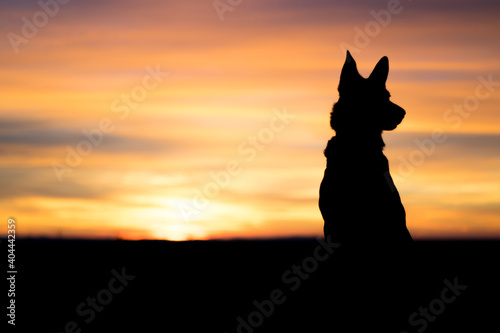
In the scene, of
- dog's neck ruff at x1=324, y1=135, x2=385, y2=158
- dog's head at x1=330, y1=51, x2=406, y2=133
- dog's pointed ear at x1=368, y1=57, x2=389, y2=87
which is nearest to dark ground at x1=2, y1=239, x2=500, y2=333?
dog's neck ruff at x1=324, y1=135, x2=385, y2=158

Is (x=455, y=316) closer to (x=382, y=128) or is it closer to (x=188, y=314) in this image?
(x=382, y=128)

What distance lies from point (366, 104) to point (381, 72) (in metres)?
0.48

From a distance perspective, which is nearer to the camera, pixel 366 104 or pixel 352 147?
pixel 352 147

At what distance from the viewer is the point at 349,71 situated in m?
9.53

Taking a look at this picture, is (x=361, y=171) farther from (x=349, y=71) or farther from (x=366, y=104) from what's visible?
(x=349, y=71)

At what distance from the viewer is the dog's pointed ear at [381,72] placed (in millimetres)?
9539

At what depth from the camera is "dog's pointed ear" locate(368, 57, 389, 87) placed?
9539mm

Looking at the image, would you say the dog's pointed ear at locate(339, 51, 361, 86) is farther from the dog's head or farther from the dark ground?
the dark ground

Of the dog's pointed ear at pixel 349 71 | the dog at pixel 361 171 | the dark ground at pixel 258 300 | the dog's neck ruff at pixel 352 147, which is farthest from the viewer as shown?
the dog's pointed ear at pixel 349 71

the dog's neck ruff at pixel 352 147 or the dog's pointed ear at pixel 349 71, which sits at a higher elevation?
the dog's pointed ear at pixel 349 71

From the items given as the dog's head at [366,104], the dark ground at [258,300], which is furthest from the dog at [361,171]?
the dark ground at [258,300]

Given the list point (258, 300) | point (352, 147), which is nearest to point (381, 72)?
point (352, 147)

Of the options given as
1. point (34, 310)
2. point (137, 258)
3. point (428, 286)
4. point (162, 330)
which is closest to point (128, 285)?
point (34, 310)

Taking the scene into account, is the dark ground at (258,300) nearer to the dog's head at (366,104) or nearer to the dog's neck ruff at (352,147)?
the dog's neck ruff at (352,147)
